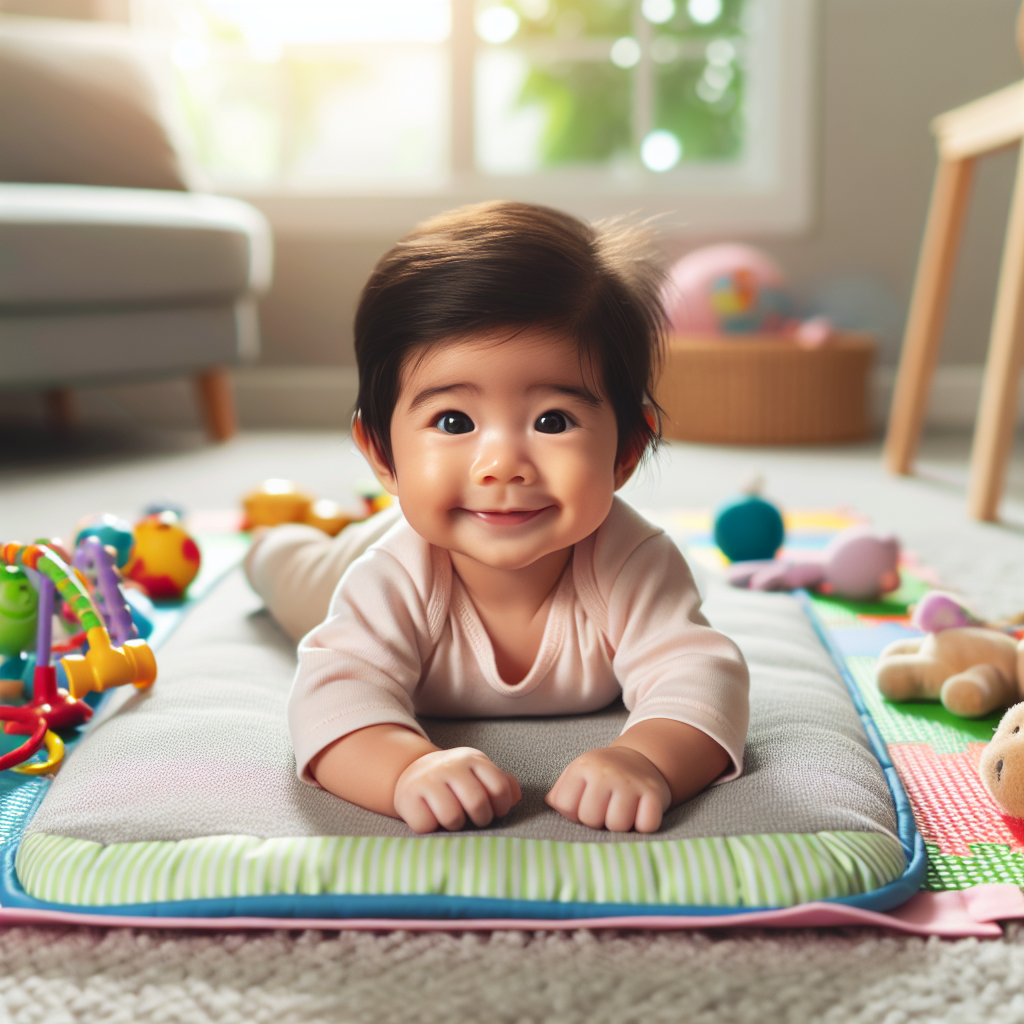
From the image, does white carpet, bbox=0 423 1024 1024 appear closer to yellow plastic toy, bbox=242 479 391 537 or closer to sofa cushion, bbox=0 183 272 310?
yellow plastic toy, bbox=242 479 391 537

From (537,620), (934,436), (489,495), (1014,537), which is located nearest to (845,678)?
(537,620)

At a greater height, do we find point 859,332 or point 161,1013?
point 161,1013

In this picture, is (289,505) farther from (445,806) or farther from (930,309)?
(930,309)

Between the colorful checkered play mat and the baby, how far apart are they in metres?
0.13

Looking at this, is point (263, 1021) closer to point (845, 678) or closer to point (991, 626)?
point (845, 678)

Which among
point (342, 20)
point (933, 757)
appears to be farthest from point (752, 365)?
point (933, 757)

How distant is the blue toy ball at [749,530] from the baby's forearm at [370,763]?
71cm

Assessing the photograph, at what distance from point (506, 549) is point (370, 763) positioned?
0.49ft

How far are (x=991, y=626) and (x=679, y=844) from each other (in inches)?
19.8

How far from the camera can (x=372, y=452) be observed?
77 cm

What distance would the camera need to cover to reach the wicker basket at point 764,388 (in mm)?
2375

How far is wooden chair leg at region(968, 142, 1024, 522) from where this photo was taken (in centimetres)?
155

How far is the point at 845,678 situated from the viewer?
36.4 inches

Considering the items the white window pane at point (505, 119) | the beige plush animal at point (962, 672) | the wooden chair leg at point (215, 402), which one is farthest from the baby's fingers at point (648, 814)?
the white window pane at point (505, 119)
